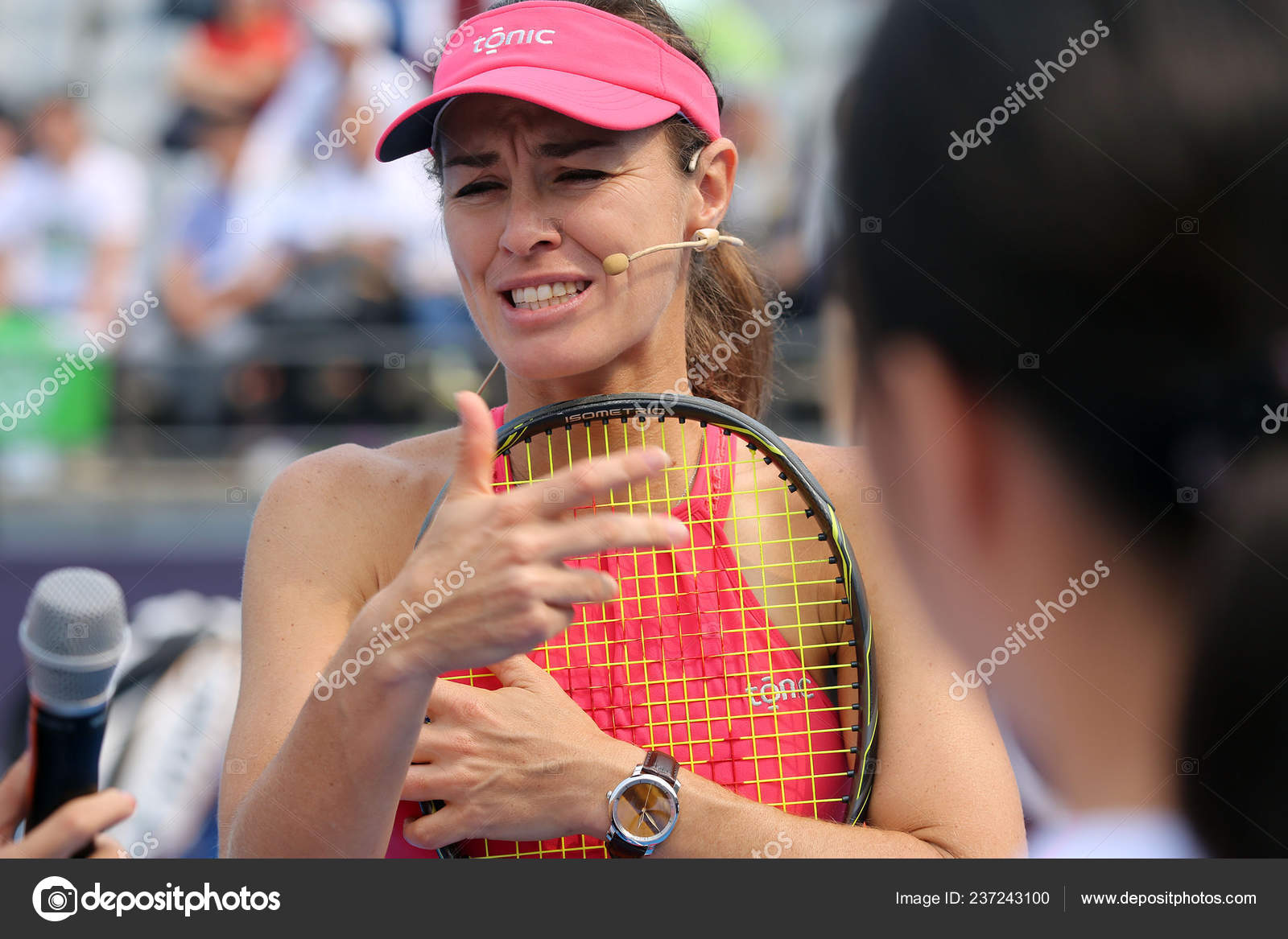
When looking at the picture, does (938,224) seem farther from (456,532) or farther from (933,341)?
(456,532)

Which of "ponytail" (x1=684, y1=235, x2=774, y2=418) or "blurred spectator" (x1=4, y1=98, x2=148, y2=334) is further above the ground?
"blurred spectator" (x1=4, y1=98, x2=148, y2=334)

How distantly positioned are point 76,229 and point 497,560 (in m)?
4.44

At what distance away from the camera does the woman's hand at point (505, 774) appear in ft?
4.66

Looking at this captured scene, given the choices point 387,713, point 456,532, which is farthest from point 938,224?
point 387,713

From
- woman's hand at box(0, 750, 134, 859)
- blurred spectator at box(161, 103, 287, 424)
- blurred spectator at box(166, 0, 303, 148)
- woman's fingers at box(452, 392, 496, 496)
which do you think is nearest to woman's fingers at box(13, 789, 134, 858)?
woman's hand at box(0, 750, 134, 859)

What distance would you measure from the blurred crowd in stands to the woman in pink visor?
9.72ft

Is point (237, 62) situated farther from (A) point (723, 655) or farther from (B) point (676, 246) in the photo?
(A) point (723, 655)

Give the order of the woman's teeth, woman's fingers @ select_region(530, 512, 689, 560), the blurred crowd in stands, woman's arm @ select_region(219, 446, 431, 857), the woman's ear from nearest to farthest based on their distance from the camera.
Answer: woman's fingers @ select_region(530, 512, 689, 560)
woman's arm @ select_region(219, 446, 431, 857)
the woman's teeth
the woman's ear
the blurred crowd in stands

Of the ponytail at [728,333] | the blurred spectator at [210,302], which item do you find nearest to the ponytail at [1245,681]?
the ponytail at [728,333]

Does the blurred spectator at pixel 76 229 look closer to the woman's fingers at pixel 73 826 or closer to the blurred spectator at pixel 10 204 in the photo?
the blurred spectator at pixel 10 204

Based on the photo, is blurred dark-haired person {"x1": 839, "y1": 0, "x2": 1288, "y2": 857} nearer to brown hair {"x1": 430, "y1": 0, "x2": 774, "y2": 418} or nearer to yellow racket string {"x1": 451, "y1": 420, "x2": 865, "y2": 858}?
yellow racket string {"x1": 451, "y1": 420, "x2": 865, "y2": 858}

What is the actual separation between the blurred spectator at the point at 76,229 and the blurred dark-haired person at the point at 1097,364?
186 inches

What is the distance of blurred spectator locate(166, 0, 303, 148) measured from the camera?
16.8 feet

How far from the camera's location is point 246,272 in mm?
4844
